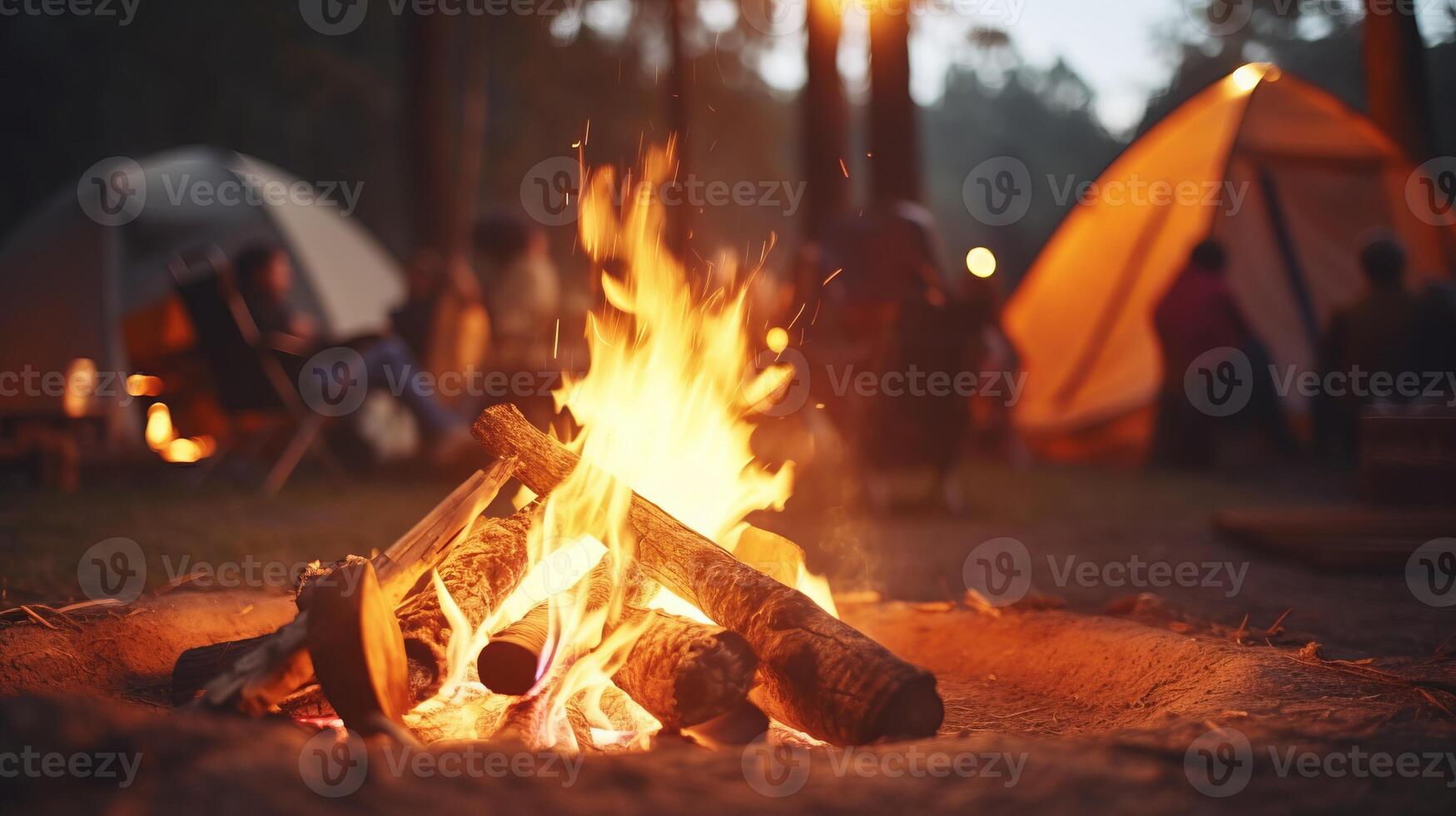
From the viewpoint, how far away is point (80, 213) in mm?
10086

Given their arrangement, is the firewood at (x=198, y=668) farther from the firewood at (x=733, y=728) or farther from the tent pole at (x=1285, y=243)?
the tent pole at (x=1285, y=243)

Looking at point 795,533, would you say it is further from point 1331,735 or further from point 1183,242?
point 1183,242

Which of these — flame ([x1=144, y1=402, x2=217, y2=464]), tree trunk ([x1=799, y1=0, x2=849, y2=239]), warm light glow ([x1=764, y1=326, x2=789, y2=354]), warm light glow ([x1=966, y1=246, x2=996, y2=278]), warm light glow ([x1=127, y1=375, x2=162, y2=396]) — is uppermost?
tree trunk ([x1=799, y1=0, x2=849, y2=239])

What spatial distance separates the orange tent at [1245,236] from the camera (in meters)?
9.05

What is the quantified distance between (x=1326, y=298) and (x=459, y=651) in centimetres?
894

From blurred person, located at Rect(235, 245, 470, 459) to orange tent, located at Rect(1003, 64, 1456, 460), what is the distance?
16.5ft

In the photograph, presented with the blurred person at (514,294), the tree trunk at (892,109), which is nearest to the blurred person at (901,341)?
the tree trunk at (892,109)

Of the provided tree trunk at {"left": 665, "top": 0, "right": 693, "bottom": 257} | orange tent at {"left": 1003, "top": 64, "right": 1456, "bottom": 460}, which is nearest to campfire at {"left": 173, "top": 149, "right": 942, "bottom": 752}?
orange tent at {"left": 1003, "top": 64, "right": 1456, "bottom": 460}

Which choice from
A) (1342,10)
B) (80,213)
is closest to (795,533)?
(80,213)

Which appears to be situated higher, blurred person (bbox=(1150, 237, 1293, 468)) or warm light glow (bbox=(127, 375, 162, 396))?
blurred person (bbox=(1150, 237, 1293, 468))

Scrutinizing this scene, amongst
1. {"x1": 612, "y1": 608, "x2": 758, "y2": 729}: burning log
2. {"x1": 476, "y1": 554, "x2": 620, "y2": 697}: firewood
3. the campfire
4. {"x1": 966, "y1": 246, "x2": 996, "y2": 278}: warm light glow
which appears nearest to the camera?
the campfire

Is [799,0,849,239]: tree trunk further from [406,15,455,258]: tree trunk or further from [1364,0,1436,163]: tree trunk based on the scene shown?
[1364,0,1436,163]: tree trunk

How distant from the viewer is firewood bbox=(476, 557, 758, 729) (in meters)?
2.37

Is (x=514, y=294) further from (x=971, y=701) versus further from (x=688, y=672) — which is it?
(x=688, y=672)
